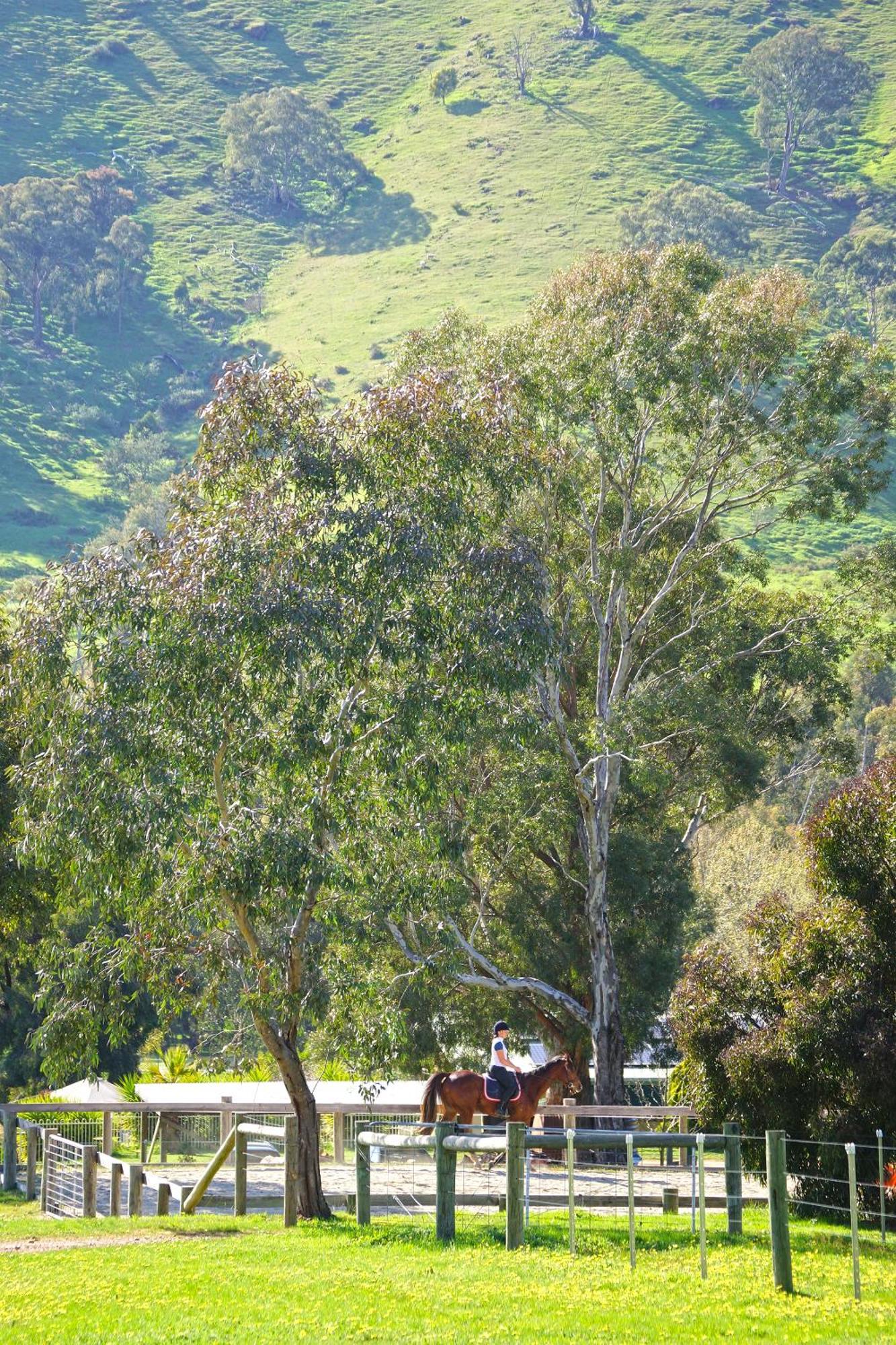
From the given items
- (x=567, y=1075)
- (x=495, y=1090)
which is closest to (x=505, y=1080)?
(x=495, y=1090)

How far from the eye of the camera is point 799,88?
15538cm

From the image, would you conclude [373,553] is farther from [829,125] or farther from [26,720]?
[829,125]

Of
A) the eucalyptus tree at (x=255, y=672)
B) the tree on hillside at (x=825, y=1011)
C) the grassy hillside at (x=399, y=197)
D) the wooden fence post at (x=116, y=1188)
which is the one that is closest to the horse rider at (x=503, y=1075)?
the tree on hillside at (x=825, y=1011)

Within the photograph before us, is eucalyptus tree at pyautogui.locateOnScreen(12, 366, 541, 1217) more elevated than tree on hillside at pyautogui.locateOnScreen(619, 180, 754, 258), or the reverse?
tree on hillside at pyautogui.locateOnScreen(619, 180, 754, 258)

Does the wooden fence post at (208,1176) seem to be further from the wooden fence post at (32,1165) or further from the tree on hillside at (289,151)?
the tree on hillside at (289,151)

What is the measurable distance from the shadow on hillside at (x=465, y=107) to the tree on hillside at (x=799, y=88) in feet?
106

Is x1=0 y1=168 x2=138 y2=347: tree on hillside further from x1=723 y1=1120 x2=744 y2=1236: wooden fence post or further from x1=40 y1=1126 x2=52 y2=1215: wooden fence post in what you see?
x1=723 y1=1120 x2=744 y2=1236: wooden fence post

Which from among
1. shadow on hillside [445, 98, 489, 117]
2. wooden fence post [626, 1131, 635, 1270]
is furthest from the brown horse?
shadow on hillside [445, 98, 489, 117]

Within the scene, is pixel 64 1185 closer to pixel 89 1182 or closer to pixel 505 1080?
pixel 89 1182

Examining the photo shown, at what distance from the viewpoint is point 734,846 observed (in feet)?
163

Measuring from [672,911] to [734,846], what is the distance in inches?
816

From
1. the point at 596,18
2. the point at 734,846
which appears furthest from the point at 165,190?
the point at 734,846

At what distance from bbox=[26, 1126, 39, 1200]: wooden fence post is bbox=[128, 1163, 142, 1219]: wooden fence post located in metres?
2.63

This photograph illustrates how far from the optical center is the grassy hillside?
13338 cm
